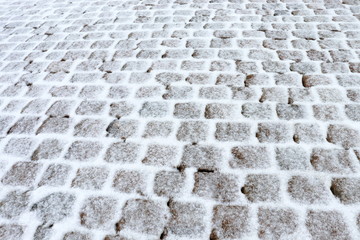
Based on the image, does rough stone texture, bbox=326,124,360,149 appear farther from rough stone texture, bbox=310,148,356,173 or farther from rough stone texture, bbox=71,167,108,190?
rough stone texture, bbox=71,167,108,190

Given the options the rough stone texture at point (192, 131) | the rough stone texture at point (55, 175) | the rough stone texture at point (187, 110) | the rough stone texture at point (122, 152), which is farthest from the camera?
the rough stone texture at point (187, 110)

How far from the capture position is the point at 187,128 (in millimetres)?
2580

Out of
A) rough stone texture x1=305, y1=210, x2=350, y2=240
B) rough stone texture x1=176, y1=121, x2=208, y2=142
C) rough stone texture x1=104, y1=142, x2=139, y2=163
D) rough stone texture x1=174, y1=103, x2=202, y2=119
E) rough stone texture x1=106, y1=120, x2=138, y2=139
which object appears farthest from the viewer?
rough stone texture x1=174, y1=103, x2=202, y2=119

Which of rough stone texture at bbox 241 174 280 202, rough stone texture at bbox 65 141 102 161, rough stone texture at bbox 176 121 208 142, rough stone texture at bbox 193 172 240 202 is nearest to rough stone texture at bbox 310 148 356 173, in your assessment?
rough stone texture at bbox 241 174 280 202

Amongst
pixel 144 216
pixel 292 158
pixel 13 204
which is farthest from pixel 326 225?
pixel 13 204

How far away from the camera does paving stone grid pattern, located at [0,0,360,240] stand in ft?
6.47

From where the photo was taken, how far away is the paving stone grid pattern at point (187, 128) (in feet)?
6.47

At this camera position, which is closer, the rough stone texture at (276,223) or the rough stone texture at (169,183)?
the rough stone texture at (276,223)

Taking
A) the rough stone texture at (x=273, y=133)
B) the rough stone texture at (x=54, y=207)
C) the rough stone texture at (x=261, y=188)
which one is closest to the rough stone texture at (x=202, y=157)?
the rough stone texture at (x=261, y=188)

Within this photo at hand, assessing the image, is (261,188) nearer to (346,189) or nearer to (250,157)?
(250,157)

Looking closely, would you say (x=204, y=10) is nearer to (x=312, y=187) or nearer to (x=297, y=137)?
(x=297, y=137)

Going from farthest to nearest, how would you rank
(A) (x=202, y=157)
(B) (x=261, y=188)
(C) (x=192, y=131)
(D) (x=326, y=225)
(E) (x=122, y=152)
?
(C) (x=192, y=131)
(E) (x=122, y=152)
(A) (x=202, y=157)
(B) (x=261, y=188)
(D) (x=326, y=225)

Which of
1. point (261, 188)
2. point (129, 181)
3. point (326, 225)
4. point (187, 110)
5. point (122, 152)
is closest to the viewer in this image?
point (326, 225)

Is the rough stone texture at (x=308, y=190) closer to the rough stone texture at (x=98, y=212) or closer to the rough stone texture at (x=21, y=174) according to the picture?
the rough stone texture at (x=98, y=212)
